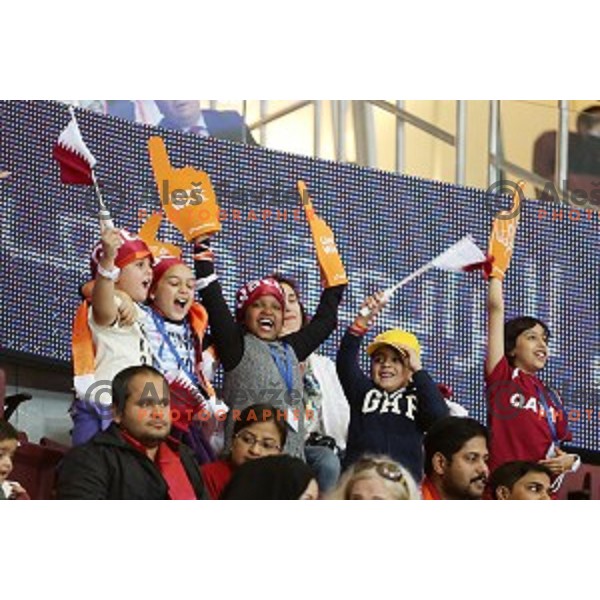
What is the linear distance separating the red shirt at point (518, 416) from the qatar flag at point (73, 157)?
50.1 inches

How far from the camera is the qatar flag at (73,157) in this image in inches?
300

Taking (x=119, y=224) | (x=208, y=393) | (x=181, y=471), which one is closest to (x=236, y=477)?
(x=181, y=471)

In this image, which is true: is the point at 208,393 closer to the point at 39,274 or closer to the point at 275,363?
the point at 275,363

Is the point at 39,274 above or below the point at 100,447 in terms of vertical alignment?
above

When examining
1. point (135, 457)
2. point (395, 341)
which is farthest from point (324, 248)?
point (135, 457)

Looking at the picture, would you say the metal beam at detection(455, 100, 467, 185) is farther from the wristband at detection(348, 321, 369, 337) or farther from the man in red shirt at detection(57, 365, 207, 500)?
the man in red shirt at detection(57, 365, 207, 500)

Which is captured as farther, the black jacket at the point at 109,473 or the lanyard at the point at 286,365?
the lanyard at the point at 286,365

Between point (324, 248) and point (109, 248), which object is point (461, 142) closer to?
point (324, 248)

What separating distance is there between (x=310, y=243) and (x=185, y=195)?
521mm

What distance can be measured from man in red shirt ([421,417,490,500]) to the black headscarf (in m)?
0.48

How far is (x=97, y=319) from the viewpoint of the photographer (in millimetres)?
7188

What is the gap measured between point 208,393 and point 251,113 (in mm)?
1067

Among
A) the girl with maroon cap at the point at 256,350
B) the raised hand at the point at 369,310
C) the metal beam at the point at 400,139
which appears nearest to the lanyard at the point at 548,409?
the raised hand at the point at 369,310

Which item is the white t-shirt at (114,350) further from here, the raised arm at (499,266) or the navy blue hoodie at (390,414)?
the raised arm at (499,266)
